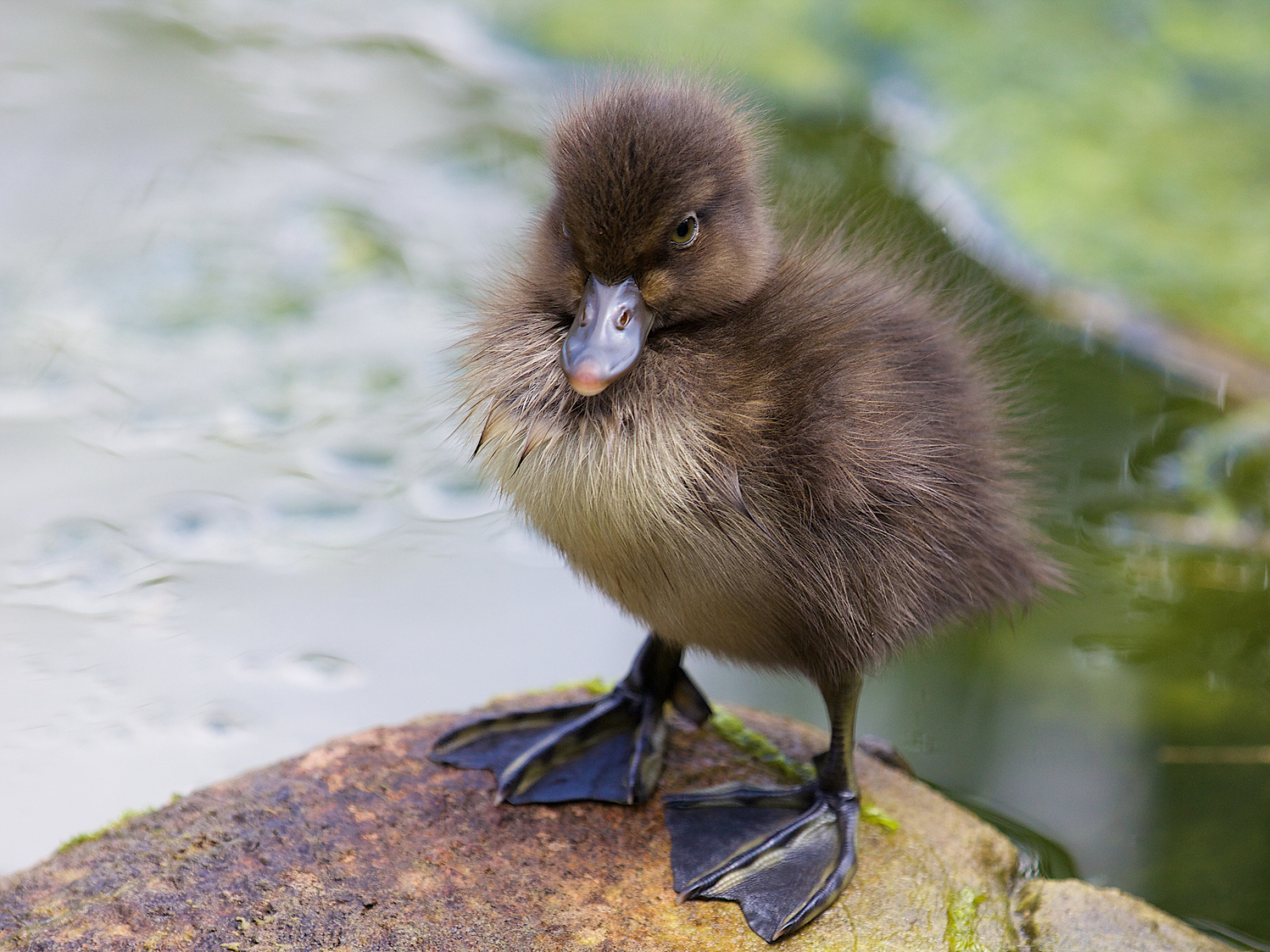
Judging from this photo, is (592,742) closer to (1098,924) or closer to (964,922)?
(964,922)

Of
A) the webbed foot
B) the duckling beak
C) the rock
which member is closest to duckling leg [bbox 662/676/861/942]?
the webbed foot

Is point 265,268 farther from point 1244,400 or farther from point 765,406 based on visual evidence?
point 1244,400

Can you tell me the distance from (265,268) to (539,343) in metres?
2.01

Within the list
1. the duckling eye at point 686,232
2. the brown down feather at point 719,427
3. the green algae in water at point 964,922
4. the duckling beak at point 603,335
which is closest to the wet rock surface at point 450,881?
the green algae in water at point 964,922

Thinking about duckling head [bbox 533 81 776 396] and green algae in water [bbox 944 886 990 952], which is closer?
duckling head [bbox 533 81 776 396]

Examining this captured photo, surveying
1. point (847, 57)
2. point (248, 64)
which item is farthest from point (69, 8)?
point (847, 57)

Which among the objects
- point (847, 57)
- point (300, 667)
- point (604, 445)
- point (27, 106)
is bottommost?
point (300, 667)

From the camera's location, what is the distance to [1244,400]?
2963mm

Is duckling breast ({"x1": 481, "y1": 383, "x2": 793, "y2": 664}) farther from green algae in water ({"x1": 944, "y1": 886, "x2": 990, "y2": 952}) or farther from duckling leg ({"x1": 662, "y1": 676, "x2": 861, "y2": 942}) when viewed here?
green algae in water ({"x1": 944, "y1": 886, "x2": 990, "y2": 952})

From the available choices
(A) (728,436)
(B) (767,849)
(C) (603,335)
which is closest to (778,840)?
(B) (767,849)

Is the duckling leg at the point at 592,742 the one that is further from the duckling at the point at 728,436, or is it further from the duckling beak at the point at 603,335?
the duckling beak at the point at 603,335

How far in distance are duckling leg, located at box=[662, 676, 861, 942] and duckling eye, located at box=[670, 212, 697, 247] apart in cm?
58

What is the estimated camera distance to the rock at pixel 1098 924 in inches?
60.1

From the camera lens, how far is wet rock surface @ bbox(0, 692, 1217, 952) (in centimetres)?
142
